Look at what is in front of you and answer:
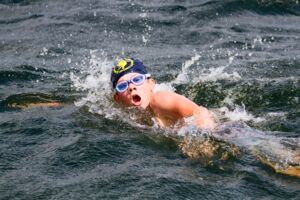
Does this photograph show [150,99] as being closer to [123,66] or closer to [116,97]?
[116,97]

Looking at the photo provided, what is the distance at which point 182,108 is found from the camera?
7.89 metres

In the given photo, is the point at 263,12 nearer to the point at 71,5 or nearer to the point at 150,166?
the point at 71,5

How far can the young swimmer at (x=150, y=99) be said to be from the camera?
785cm

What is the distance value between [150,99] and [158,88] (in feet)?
4.95

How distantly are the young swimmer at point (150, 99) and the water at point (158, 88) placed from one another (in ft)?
0.78

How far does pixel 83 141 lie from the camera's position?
7.64m

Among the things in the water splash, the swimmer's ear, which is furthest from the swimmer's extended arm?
the swimmer's ear

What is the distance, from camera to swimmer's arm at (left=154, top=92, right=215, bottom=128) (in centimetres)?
780

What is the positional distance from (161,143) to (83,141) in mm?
959

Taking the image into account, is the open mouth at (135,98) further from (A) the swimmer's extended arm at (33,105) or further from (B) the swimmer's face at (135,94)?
(A) the swimmer's extended arm at (33,105)

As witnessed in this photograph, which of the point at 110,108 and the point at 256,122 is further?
the point at 110,108

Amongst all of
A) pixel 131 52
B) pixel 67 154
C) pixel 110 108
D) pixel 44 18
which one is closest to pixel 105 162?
pixel 67 154

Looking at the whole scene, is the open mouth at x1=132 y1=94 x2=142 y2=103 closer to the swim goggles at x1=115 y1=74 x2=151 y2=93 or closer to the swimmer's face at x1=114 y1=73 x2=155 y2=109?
the swimmer's face at x1=114 y1=73 x2=155 y2=109

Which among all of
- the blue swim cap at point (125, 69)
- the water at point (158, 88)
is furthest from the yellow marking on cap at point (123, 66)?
the water at point (158, 88)
